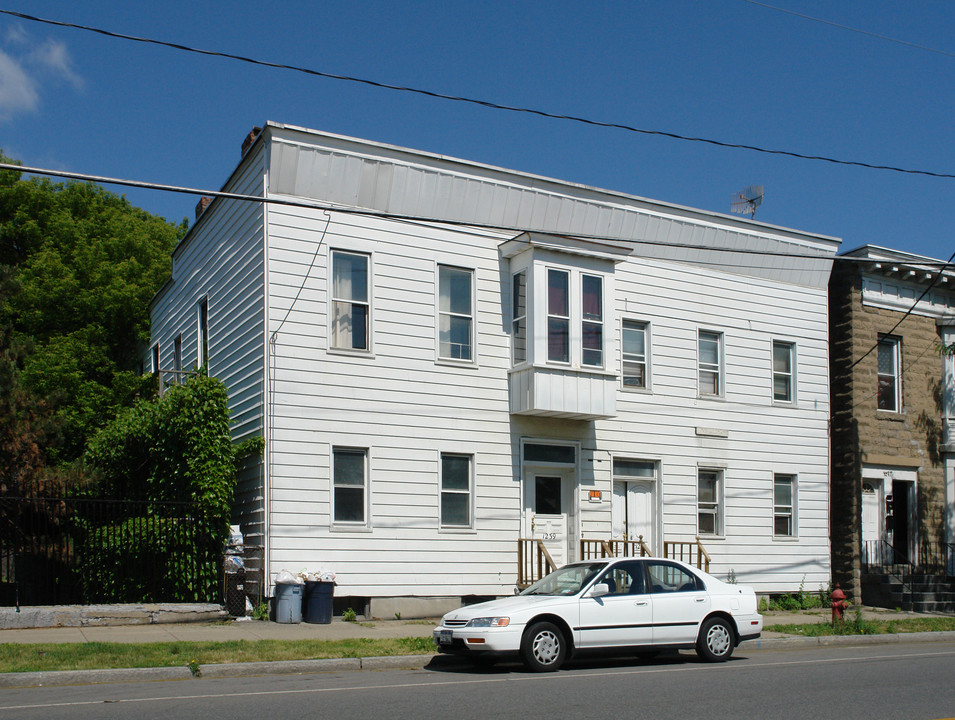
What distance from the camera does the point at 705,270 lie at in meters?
23.2

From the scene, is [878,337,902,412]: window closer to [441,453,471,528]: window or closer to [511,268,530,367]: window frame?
[511,268,530,367]: window frame

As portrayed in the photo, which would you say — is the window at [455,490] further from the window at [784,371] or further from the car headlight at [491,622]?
the window at [784,371]

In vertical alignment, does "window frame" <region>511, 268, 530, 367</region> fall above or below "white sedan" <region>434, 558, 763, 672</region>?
above

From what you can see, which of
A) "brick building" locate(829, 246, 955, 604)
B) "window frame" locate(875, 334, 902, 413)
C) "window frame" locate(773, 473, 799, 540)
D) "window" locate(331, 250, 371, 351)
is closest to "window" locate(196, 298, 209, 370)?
"window" locate(331, 250, 371, 351)

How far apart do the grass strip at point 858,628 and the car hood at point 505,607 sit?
6.32 m

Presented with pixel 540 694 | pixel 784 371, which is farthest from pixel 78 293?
pixel 540 694

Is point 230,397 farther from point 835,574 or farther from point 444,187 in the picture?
point 835,574

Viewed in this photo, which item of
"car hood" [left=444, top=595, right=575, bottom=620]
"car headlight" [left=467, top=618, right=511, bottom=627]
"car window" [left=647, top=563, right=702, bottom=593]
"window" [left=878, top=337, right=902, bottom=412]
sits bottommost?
"car headlight" [left=467, top=618, right=511, bottom=627]

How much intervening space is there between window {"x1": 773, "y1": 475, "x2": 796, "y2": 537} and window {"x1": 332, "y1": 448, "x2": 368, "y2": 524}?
10.4m

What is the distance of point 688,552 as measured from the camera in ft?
71.9

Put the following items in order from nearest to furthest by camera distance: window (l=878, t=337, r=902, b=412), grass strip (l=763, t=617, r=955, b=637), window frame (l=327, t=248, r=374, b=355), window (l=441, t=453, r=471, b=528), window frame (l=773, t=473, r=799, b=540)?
grass strip (l=763, t=617, r=955, b=637) < window frame (l=327, t=248, r=374, b=355) < window (l=441, t=453, r=471, b=528) < window frame (l=773, t=473, r=799, b=540) < window (l=878, t=337, r=902, b=412)

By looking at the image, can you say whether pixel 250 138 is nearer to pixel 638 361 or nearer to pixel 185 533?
pixel 185 533

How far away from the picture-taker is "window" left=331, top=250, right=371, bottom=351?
18719 mm

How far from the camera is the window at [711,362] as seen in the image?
23.1 meters
